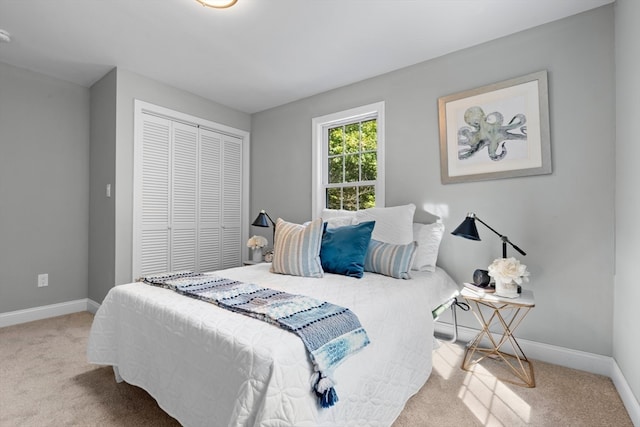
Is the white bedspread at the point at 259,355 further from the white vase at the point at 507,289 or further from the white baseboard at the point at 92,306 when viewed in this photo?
the white baseboard at the point at 92,306

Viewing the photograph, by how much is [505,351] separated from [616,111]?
72.8 inches

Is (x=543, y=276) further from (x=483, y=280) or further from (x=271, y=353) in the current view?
(x=271, y=353)

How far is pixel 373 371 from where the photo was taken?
148cm

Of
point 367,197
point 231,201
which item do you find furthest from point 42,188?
point 367,197

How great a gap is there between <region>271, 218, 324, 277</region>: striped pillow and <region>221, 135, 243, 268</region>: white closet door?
6.00ft

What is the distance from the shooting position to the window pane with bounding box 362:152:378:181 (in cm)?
330

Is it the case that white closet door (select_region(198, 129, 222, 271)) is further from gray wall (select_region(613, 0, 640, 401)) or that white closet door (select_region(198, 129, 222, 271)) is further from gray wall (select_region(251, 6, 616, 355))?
gray wall (select_region(613, 0, 640, 401))

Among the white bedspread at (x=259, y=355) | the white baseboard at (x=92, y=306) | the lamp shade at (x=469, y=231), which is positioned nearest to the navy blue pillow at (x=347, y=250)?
the white bedspread at (x=259, y=355)

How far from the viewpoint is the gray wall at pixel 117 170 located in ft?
10.1

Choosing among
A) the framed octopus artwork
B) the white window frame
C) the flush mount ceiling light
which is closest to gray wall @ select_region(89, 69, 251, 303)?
the flush mount ceiling light

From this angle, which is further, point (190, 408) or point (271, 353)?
point (190, 408)

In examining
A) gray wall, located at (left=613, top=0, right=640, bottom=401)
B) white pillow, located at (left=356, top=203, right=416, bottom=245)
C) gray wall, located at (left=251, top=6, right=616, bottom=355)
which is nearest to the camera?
gray wall, located at (left=613, top=0, right=640, bottom=401)

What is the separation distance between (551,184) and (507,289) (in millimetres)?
857

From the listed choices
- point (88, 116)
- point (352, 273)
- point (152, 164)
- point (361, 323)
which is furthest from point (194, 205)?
point (361, 323)
